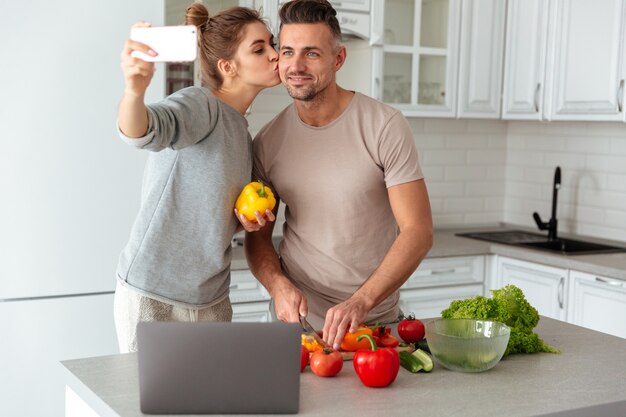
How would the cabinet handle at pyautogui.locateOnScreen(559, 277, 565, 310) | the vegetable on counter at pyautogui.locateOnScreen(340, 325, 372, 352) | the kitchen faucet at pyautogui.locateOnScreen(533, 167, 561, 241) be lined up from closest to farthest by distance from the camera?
the vegetable on counter at pyautogui.locateOnScreen(340, 325, 372, 352) < the cabinet handle at pyautogui.locateOnScreen(559, 277, 565, 310) < the kitchen faucet at pyautogui.locateOnScreen(533, 167, 561, 241)

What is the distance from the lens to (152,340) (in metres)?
1.76

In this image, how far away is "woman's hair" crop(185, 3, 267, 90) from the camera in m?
2.54

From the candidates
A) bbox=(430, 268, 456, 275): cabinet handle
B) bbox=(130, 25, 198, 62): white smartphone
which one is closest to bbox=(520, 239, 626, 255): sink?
bbox=(430, 268, 456, 275): cabinet handle

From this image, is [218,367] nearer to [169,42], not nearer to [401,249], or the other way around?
[169,42]

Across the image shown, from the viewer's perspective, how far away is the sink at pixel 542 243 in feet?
14.2

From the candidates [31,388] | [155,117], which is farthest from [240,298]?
[155,117]

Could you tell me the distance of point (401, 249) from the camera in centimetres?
249

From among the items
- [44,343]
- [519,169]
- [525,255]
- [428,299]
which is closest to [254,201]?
[44,343]

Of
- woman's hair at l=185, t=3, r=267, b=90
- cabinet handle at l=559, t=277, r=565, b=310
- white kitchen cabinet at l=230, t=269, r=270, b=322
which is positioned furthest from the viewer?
cabinet handle at l=559, t=277, r=565, b=310

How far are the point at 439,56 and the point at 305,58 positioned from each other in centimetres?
209

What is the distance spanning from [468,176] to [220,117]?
9.71 ft

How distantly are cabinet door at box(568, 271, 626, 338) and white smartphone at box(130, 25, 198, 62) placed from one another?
263 cm

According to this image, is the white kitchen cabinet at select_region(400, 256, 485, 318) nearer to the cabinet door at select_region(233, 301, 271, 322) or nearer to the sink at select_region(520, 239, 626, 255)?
the sink at select_region(520, 239, 626, 255)

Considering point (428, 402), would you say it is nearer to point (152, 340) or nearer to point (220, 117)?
point (152, 340)
